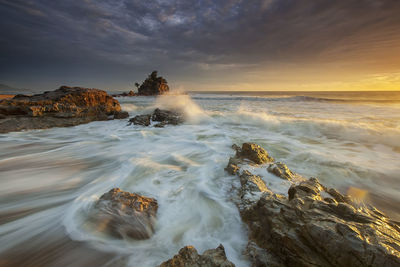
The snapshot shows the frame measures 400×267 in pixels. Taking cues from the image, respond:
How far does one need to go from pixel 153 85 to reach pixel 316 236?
55812mm

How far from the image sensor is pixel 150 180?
11.7 feet

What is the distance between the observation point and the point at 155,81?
52.2m

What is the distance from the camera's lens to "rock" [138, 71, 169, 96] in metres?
51.2

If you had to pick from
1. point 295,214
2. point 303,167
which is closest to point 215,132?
point 303,167

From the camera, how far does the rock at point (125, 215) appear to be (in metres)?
2.08

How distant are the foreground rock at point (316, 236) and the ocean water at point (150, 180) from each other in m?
0.35

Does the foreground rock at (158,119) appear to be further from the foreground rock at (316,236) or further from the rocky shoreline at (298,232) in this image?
the foreground rock at (316,236)

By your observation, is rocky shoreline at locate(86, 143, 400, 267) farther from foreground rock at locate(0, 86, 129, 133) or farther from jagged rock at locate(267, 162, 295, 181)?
foreground rock at locate(0, 86, 129, 133)

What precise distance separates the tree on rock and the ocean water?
153ft

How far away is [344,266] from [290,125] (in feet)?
29.1

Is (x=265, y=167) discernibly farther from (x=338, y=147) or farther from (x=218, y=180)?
(x=338, y=147)

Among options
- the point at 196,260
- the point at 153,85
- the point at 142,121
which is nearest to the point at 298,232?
the point at 196,260

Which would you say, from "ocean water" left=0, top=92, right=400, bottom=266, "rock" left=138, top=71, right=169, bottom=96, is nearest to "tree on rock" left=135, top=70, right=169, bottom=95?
"rock" left=138, top=71, right=169, bottom=96

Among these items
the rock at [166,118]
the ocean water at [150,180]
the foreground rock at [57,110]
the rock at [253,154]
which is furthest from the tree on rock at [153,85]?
the rock at [253,154]
